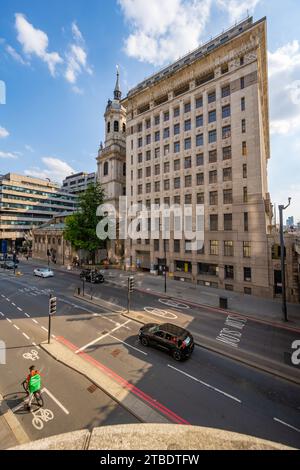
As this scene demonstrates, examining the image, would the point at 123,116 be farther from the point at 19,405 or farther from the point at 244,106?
the point at 19,405

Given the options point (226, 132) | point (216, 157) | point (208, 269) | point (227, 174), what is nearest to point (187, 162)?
point (216, 157)

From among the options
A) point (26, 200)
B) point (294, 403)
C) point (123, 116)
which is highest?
point (123, 116)

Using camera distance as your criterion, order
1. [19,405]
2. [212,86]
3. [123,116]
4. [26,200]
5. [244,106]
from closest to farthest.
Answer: [19,405] → [244,106] → [212,86] → [123,116] → [26,200]

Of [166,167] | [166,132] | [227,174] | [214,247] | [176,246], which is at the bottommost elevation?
[214,247]

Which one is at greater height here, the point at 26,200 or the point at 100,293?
the point at 26,200

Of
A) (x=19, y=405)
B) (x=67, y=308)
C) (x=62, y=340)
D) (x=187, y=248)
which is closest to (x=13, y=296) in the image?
(x=67, y=308)

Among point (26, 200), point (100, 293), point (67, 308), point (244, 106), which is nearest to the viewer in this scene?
point (67, 308)

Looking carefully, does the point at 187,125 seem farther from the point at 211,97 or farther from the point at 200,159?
the point at 200,159

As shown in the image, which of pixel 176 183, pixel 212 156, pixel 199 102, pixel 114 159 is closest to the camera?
pixel 212 156

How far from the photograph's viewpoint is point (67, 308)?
19484 mm

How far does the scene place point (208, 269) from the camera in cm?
2995

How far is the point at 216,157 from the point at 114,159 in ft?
85.3

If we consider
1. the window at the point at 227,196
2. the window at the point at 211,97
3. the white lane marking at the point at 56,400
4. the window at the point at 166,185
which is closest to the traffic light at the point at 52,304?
the white lane marking at the point at 56,400

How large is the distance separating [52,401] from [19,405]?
1.23 m
